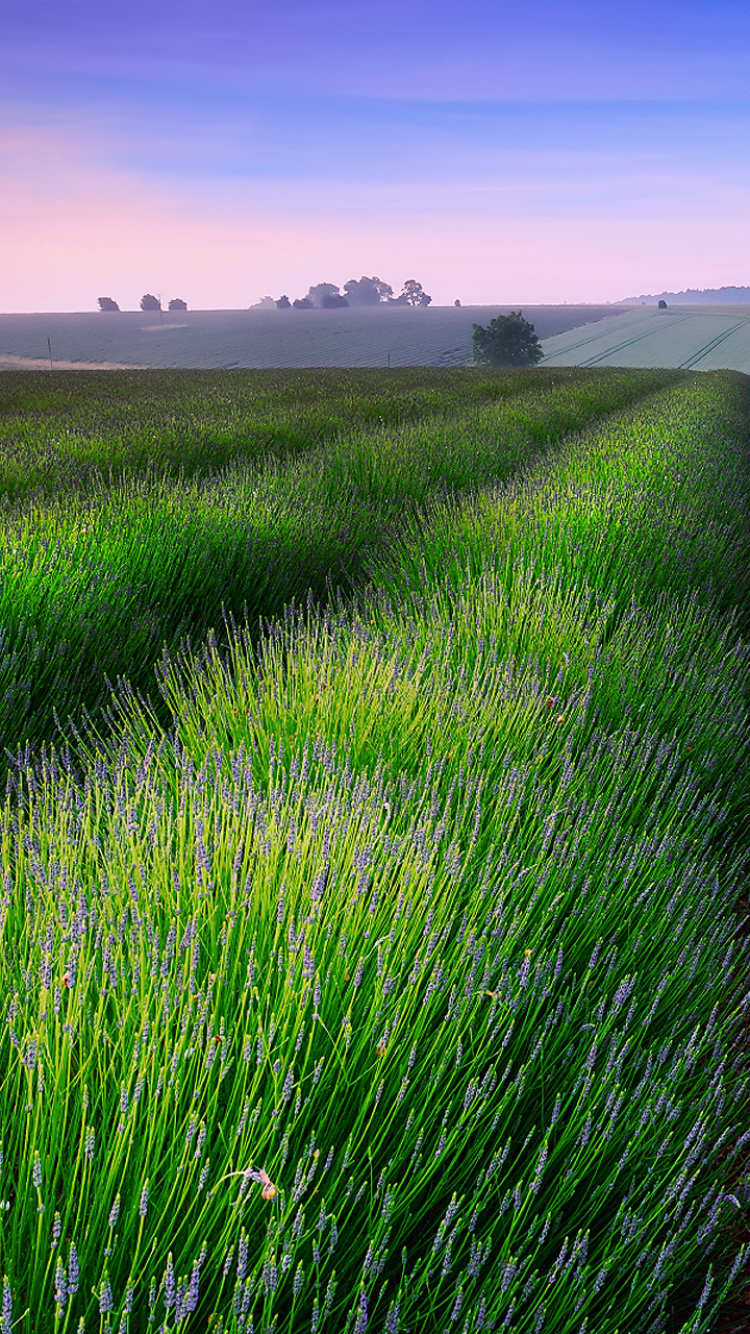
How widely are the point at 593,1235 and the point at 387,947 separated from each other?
58 centimetres

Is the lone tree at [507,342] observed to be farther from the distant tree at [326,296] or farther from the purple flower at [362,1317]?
the distant tree at [326,296]

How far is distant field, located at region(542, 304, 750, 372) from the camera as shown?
50719 mm

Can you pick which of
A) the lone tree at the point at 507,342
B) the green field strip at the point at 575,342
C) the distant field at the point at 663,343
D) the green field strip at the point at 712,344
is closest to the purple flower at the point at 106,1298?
the distant field at the point at 663,343

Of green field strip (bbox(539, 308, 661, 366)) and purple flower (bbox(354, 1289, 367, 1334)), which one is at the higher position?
green field strip (bbox(539, 308, 661, 366))

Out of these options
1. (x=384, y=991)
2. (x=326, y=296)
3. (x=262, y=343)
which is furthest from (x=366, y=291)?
(x=384, y=991)

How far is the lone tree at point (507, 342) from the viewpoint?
5288 cm

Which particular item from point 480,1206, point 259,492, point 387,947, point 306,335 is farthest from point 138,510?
point 306,335

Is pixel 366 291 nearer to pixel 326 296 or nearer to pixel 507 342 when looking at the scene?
pixel 326 296

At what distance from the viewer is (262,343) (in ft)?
258

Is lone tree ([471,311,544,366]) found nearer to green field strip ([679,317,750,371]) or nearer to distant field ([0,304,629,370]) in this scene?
distant field ([0,304,629,370])

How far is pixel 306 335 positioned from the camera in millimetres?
83625

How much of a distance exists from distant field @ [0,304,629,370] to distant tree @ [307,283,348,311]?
123ft

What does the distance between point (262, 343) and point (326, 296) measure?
79133mm

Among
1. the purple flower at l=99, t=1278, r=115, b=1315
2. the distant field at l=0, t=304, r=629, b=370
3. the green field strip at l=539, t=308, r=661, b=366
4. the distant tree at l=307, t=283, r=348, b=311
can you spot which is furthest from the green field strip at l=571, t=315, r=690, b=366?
the distant tree at l=307, t=283, r=348, b=311
